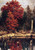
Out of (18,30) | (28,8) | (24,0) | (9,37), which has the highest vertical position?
(24,0)

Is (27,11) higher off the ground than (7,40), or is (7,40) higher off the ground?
(27,11)

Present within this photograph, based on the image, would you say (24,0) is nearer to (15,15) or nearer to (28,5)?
(28,5)

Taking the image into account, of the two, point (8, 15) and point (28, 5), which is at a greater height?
point (28, 5)

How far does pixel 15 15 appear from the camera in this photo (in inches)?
103

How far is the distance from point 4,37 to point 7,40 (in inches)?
4.1

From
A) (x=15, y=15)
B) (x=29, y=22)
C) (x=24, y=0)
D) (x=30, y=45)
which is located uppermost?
(x=24, y=0)

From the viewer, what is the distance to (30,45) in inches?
103

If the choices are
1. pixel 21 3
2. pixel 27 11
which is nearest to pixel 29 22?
pixel 27 11

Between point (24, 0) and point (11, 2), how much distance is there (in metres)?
0.34

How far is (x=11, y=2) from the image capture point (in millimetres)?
2619

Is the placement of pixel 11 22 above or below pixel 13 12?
below

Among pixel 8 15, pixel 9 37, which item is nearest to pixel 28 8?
pixel 8 15

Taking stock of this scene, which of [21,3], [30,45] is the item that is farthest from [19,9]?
[30,45]

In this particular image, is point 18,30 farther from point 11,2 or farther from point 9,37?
point 11,2
